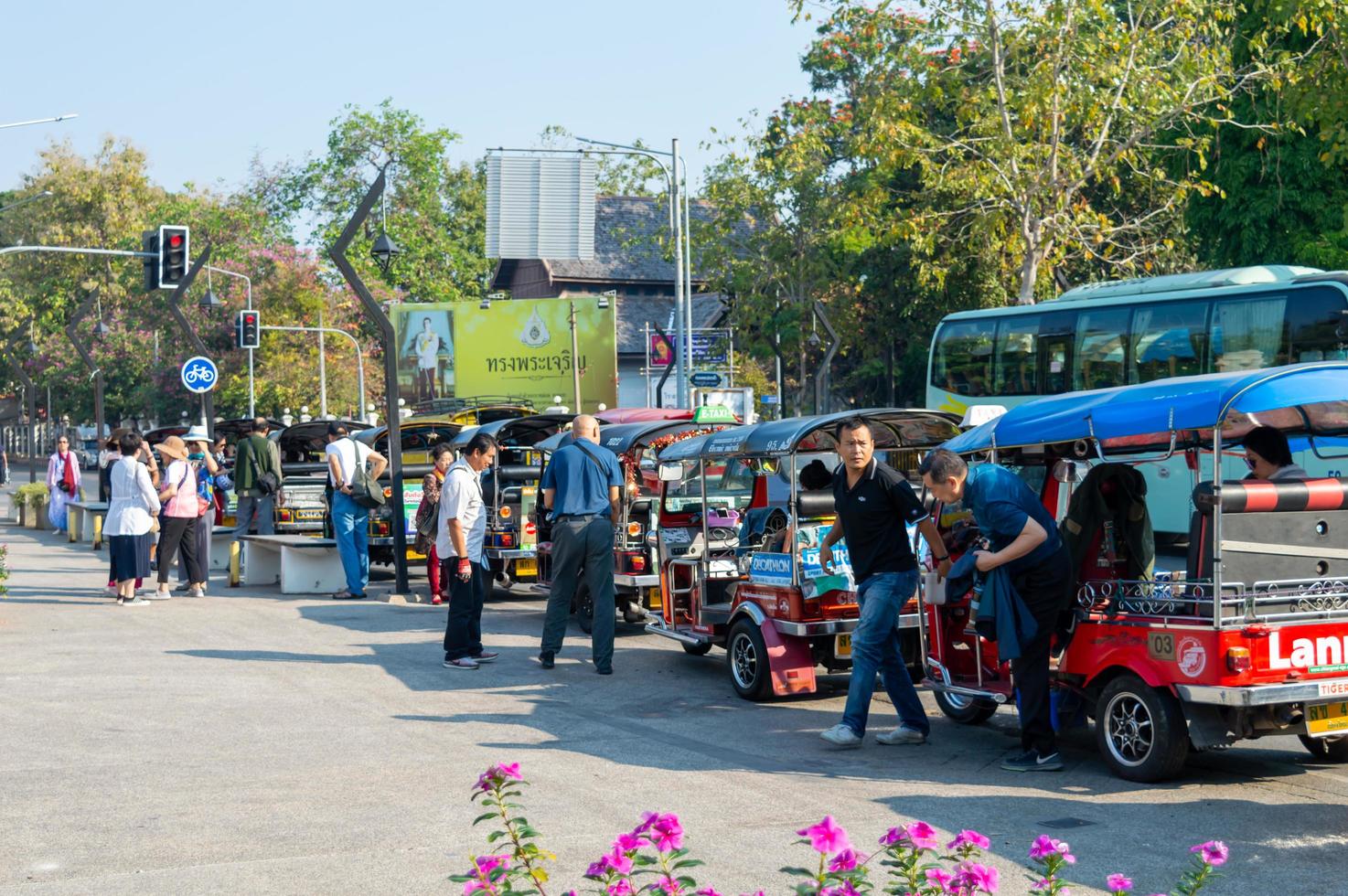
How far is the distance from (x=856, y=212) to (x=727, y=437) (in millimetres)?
14094

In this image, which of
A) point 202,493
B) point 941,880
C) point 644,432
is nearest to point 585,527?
point 644,432

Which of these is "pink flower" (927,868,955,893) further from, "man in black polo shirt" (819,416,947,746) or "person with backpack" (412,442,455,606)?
"person with backpack" (412,442,455,606)

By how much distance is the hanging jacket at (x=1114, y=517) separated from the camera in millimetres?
8766

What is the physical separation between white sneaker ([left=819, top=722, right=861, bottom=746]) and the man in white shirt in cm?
402

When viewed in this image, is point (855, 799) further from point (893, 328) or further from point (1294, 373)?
point (893, 328)

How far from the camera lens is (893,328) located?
46750 millimetres

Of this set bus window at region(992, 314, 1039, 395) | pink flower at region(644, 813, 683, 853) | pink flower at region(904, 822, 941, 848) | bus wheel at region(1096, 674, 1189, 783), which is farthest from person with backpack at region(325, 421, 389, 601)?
pink flower at region(904, 822, 941, 848)

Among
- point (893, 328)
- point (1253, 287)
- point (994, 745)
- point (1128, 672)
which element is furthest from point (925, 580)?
point (893, 328)

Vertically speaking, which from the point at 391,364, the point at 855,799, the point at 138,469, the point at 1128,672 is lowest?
the point at 855,799

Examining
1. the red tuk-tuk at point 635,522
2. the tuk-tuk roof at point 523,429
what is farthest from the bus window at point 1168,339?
the tuk-tuk roof at point 523,429

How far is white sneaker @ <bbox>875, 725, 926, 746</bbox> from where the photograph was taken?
365 inches

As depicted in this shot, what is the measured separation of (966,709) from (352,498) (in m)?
9.30

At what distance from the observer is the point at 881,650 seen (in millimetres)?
9172

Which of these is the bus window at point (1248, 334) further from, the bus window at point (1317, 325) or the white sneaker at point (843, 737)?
the white sneaker at point (843, 737)
